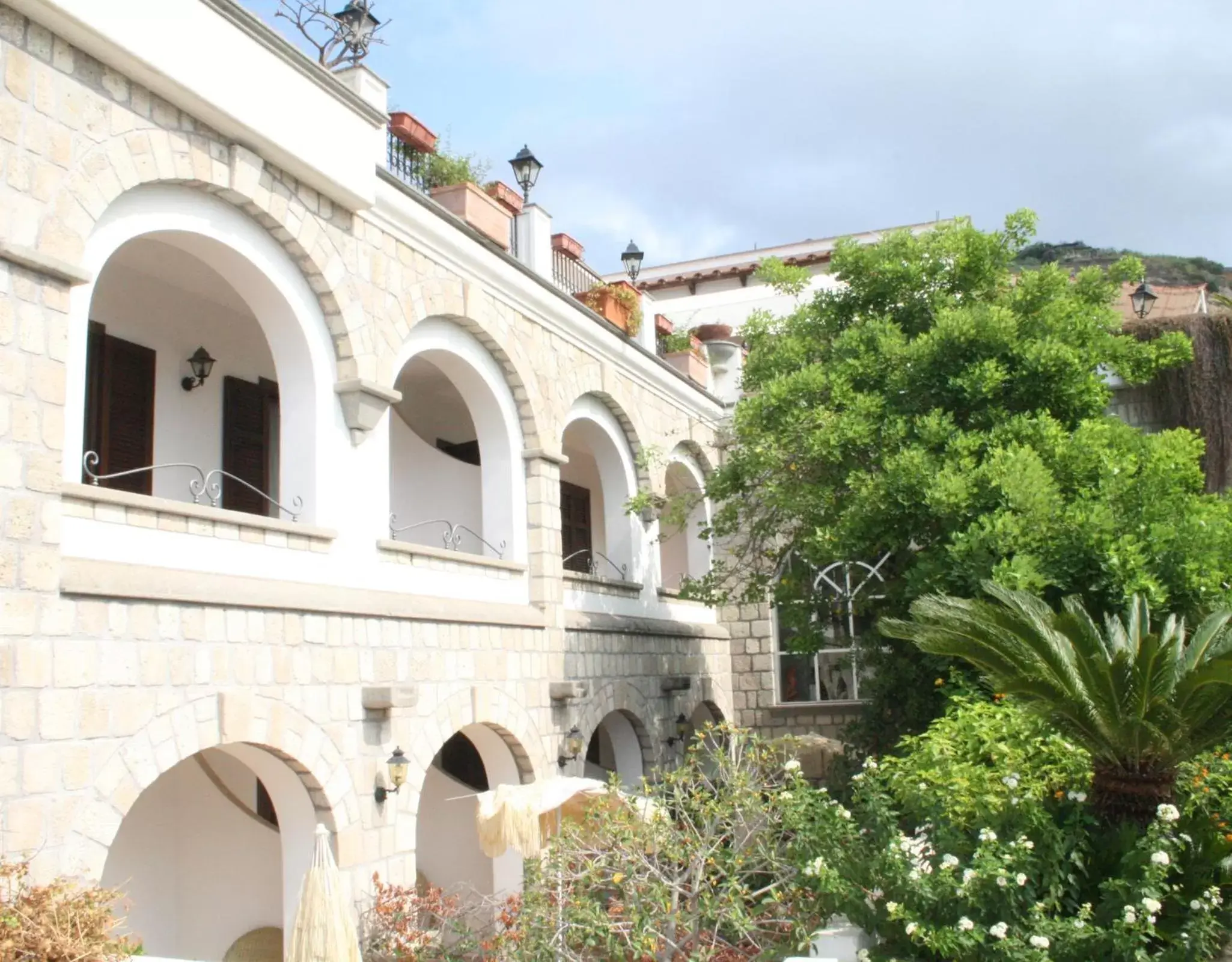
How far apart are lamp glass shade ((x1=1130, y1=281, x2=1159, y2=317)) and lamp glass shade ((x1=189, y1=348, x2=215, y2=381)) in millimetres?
14656

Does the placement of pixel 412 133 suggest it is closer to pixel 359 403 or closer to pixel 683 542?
pixel 359 403

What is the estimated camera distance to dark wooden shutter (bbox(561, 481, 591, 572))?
17344mm

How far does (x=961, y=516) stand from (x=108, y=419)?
760 centimetres

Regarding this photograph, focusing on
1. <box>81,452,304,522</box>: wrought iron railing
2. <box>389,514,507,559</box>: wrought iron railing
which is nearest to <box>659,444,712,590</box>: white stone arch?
<box>389,514,507,559</box>: wrought iron railing

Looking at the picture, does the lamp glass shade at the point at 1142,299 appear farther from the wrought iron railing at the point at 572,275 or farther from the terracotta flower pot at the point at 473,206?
the terracotta flower pot at the point at 473,206

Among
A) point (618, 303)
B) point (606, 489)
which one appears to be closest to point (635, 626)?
point (606, 489)

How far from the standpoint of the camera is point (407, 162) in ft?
40.1

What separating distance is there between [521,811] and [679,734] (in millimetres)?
6098

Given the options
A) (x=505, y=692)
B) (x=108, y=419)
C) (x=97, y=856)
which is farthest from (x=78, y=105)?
(x=505, y=692)

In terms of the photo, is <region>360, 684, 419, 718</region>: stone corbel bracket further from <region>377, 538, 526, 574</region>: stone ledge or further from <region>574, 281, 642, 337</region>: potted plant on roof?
<region>574, 281, 642, 337</region>: potted plant on roof

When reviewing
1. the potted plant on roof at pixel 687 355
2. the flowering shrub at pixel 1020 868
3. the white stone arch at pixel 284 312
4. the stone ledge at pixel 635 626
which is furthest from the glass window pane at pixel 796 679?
the white stone arch at pixel 284 312

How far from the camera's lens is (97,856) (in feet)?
24.7

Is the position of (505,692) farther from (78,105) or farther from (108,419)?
(78,105)

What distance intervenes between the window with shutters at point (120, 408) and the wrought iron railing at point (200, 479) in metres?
0.09
